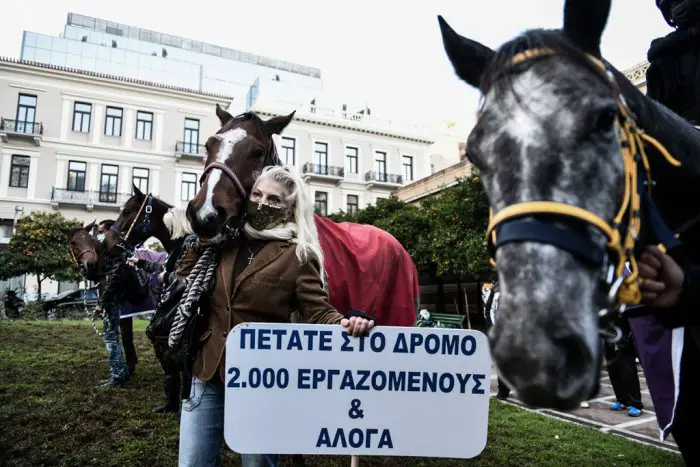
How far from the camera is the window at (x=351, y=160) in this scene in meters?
36.3

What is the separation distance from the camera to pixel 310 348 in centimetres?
215

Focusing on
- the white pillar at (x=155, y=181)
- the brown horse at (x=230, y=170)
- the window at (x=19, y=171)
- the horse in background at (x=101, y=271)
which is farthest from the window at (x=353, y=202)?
the brown horse at (x=230, y=170)

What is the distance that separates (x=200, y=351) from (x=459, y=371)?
132 cm

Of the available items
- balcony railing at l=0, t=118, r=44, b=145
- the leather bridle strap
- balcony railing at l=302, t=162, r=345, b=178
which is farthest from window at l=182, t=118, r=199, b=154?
the leather bridle strap

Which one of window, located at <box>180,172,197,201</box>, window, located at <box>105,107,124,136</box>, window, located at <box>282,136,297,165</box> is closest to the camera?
window, located at <box>105,107,124,136</box>

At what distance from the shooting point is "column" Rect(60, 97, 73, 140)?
29531mm

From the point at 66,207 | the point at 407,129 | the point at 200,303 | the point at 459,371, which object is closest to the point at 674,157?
the point at 459,371

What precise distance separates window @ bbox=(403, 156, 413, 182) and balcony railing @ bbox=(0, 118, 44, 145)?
25785 millimetres

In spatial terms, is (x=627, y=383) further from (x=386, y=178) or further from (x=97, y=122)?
(x=97, y=122)

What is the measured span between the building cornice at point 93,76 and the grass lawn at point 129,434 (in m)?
28.7

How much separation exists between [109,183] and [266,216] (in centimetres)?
3204

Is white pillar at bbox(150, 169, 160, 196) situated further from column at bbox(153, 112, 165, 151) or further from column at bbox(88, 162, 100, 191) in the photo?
column at bbox(88, 162, 100, 191)

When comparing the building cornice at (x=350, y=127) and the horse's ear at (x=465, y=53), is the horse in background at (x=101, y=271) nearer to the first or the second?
the horse's ear at (x=465, y=53)

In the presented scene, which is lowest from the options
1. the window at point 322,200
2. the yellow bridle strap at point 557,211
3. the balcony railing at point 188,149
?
the yellow bridle strap at point 557,211
